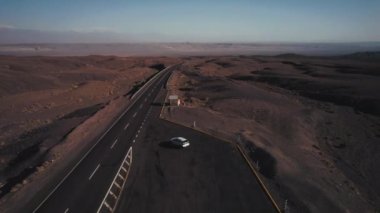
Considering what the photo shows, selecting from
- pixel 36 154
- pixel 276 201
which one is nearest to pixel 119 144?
pixel 36 154

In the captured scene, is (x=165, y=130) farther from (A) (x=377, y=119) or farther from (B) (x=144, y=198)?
(A) (x=377, y=119)

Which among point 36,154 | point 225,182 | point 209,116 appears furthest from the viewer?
point 209,116

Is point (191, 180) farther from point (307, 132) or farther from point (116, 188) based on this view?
point (307, 132)

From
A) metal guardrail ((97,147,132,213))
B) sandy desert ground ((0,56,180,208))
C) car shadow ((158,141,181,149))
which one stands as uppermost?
metal guardrail ((97,147,132,213))

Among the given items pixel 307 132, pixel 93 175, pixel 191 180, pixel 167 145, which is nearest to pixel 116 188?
pixel 93 175

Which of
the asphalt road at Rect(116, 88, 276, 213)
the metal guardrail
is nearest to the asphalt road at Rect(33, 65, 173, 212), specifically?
the metal guardrail

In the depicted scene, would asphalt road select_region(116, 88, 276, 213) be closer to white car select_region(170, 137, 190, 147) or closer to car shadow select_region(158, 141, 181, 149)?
car shadow select_region(158, 141, 181, 149)
